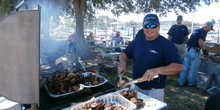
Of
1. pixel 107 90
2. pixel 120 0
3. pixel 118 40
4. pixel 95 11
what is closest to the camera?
pixel 107 90

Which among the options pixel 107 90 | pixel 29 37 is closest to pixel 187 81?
pixel 107 90

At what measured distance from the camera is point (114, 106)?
1846 mm

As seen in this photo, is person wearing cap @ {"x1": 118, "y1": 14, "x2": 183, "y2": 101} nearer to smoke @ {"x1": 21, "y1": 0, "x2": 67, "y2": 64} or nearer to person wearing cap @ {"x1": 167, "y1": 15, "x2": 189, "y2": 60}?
smoke @ {"x1": 21, "y1": 0, "x2": 67, "y2": 64}

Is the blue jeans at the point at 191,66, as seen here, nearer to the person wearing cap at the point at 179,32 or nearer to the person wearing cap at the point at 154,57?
the person wearing cap at the point at 179,32

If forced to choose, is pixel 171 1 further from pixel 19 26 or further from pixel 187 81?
pixel 19 26

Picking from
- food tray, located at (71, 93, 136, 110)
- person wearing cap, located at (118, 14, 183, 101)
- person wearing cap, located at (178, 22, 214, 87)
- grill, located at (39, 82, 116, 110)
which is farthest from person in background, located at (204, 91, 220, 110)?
person wearing cap, located at (178, 22, 214, 87)

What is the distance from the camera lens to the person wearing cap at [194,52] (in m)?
5.36

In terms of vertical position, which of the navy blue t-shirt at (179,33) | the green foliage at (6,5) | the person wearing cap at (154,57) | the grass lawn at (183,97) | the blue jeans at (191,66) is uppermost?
the green foliage at (6,5)

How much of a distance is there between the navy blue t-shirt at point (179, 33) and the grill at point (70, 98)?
4.75 m

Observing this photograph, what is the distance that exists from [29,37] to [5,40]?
0.16 m

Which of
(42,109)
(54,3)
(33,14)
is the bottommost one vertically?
(42,109)

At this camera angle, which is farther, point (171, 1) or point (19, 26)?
point (171, 1)

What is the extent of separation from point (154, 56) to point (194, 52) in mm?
3755

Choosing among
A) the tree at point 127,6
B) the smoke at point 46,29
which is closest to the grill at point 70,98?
the smoke at point 46,29
